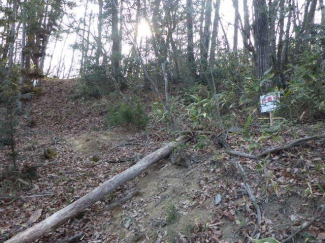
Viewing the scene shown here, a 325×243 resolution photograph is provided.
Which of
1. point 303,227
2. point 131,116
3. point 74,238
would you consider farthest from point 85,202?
point 131,116

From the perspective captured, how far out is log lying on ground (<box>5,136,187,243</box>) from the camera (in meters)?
4.82

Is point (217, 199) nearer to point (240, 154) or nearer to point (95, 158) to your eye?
point (240, 154)

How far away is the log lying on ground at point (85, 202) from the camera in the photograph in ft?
15.8

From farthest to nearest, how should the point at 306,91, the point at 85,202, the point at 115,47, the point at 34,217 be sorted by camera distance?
the point at 115,47 < the point at 34,217 < the point at 85,202 < the point at 306,91

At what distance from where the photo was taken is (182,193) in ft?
16.7

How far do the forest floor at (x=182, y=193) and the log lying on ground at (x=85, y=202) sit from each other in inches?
10.2

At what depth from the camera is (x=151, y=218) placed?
192 inches

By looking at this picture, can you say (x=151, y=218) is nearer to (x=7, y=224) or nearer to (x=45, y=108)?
(x=7, y=224)

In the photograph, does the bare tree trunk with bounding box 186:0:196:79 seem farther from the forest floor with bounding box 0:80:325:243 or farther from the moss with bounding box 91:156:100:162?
the moss with bounding box 91:156:100:162

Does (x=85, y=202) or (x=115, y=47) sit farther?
(x=115, y=47)

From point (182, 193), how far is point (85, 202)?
1805 mm

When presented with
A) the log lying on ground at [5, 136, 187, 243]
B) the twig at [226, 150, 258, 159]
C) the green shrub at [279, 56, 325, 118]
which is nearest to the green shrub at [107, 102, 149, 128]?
the log lying on ground at [5, 136, 187, 243]

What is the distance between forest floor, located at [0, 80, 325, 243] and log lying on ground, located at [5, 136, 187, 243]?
10.2 inches

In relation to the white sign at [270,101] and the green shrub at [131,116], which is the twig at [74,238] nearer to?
the white sign at [270,101]
